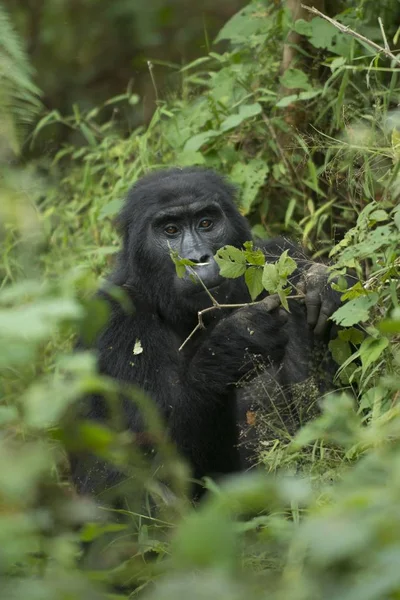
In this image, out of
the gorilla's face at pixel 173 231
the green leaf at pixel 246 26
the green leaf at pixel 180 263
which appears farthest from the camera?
the green leaf at pixel 246 26

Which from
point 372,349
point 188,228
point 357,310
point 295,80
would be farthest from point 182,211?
point 372,349

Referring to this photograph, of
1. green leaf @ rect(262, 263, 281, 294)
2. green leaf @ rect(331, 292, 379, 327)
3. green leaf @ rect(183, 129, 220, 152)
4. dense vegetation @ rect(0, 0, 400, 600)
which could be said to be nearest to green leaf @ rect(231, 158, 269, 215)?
dense vegetation @ rect(0, 0, 400, 600)

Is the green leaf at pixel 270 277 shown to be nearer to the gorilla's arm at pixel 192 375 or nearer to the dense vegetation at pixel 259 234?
the dense vegetation at pixel 259 234

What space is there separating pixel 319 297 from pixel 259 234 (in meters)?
1.33

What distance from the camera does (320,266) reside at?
4156mm

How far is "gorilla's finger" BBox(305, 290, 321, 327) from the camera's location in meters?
4.09

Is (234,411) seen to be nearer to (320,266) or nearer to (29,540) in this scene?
(320,266)

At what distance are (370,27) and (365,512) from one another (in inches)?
156

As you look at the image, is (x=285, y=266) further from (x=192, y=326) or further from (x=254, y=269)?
(x=192, y=326)

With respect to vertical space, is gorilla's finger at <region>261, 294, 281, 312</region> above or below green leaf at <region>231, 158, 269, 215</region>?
above

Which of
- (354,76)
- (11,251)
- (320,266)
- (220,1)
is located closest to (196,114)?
(354,76)

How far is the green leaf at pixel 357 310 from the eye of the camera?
3309 millimetres

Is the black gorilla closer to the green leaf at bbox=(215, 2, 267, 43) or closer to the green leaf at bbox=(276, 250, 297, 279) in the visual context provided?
the green leaf at bbox=(276, 250, 297, 279)

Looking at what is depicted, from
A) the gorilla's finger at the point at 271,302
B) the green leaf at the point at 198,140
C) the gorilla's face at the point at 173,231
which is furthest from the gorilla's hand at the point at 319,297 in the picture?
the green leaf at the point at 198,140
